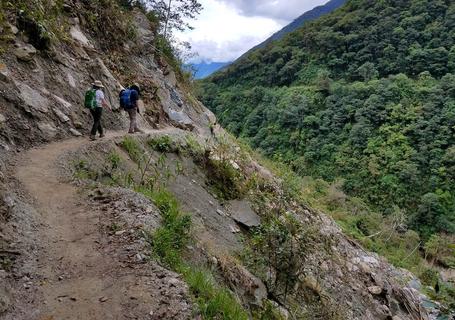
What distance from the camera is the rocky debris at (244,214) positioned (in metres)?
10.2

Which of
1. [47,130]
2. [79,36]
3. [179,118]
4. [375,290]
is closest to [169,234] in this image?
[47,130]

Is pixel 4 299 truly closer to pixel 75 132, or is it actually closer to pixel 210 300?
pixel 210 300

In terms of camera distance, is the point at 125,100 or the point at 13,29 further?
the point at 125,100

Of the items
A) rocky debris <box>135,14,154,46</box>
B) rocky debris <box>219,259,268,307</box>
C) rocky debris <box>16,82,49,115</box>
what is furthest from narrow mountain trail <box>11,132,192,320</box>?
rocky debris <box>135,14,154,46</box>

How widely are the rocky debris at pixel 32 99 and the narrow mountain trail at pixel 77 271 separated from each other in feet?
9.42

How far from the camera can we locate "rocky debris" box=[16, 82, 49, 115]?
9.65 meters

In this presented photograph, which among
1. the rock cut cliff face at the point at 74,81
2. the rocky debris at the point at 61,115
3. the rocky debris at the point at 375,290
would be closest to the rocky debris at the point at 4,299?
the rock cut cliff face at the point at 74,81

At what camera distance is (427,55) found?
7500 cm

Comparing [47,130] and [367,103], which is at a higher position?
[367,103]

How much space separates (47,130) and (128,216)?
4.75m

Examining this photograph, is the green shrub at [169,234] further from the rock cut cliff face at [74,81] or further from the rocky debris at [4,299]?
the rock cut cliff face at [74,81]

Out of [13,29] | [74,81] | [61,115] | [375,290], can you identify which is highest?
[13,29]

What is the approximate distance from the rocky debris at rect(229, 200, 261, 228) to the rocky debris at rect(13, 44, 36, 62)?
636 cm

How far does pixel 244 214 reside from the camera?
1053 centimetres
